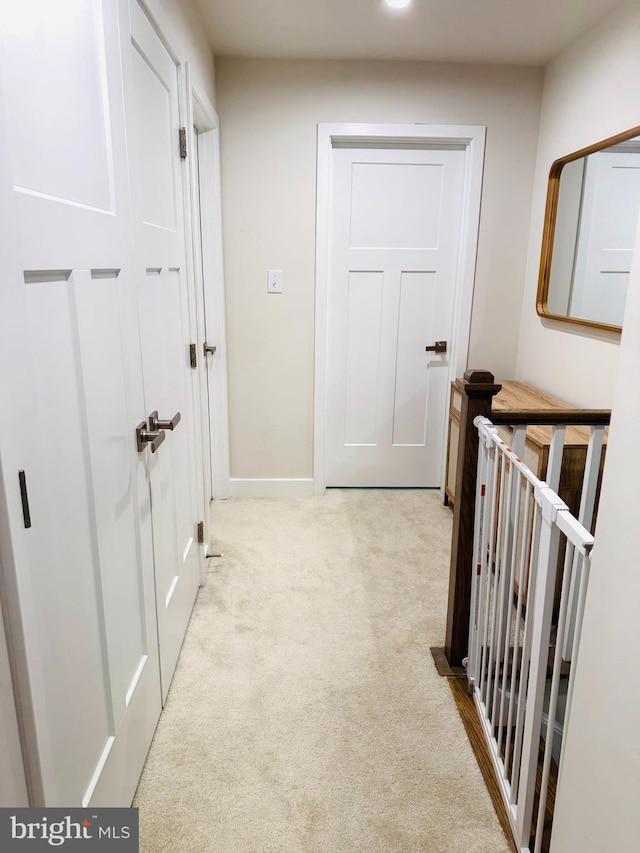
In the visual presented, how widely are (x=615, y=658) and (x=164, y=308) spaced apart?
150 centimetres

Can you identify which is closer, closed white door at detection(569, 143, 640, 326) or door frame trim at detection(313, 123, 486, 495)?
closed white door at detection(569, 143, 640, 326)

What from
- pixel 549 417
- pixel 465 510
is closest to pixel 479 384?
pixel 549 417

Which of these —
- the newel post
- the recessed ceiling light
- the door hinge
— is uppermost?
the recessed ceiling light

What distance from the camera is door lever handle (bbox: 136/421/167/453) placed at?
1463 millimetres

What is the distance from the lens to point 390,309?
10.8 feet

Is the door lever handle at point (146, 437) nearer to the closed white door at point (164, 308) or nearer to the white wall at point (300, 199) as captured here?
the closed white door at point (164, 308)

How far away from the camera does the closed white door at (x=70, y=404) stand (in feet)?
2.72

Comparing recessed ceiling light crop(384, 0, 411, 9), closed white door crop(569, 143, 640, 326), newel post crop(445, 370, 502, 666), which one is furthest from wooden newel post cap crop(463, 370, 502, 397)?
recessed ceiling light crop(384, 0, 411, 9)

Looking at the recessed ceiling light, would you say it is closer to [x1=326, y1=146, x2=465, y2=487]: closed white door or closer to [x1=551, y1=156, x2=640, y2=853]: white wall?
[x1=326, y1=146, x2=465, y2=487]: closed white door

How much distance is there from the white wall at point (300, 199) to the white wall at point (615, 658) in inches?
96.7

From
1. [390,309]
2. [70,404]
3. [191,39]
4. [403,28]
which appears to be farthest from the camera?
[390,309]

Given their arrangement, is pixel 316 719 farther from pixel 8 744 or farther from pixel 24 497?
pixel 24 497

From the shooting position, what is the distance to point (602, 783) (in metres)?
0.90

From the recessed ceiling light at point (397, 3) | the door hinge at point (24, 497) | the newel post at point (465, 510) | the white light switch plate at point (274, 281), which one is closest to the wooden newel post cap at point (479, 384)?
the newel post at point (465, 510)
